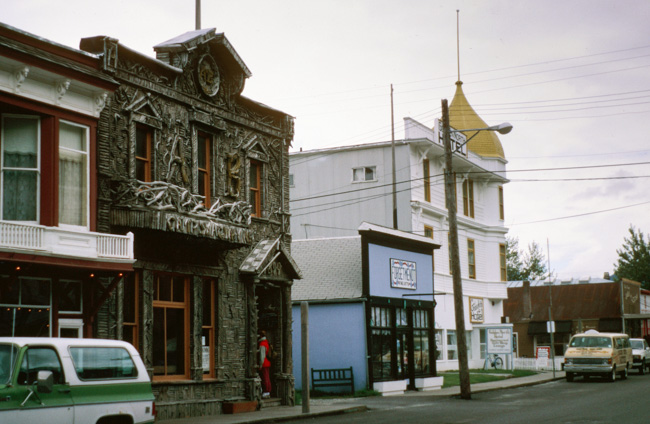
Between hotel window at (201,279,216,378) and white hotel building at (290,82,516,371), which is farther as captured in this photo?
white hotel building at (290,82,516,371)

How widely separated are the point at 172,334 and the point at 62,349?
31.1ft

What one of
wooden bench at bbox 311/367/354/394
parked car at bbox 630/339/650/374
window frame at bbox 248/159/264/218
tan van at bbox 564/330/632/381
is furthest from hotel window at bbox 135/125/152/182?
parked car at bbox 630/339/650/374

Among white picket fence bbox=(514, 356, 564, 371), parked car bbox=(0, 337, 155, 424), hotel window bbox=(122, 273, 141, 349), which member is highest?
hotel window bbox=(122, 273, 141, 349)

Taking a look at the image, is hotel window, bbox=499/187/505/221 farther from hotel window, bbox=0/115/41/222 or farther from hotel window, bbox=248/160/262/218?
hotel window, bbox=0/115/41/222

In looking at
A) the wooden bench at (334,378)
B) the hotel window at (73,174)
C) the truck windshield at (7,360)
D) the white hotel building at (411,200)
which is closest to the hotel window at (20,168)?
the hotel window at (73,174)

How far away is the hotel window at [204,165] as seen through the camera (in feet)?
→ 75.6

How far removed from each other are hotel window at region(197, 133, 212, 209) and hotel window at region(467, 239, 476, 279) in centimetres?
2674

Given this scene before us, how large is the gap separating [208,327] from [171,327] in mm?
1413

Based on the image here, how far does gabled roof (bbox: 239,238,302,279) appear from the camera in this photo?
2412cm

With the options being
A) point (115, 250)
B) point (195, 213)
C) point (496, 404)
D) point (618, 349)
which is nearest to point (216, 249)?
point (195, 213)

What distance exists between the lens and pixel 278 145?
87.6 feet

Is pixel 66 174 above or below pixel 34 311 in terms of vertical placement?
above

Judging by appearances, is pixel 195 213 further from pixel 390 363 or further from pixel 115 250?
pixel 390 363

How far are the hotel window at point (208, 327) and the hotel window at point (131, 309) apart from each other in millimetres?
2620
